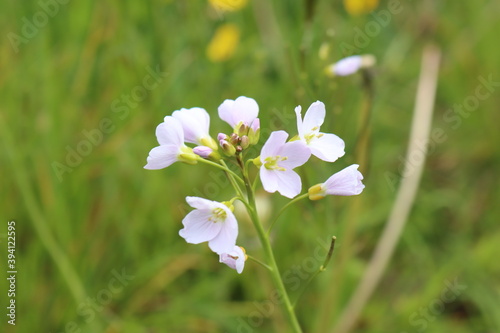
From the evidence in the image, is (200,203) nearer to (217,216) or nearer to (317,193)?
(217,216)

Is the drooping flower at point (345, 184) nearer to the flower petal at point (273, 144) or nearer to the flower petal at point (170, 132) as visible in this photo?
the flower petal at point (273, 144)

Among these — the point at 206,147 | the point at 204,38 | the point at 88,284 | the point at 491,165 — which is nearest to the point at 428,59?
the point at 491,165

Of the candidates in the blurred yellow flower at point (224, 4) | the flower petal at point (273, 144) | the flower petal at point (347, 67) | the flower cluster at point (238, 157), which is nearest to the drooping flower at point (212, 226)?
the flower cluster at point (238, 157)

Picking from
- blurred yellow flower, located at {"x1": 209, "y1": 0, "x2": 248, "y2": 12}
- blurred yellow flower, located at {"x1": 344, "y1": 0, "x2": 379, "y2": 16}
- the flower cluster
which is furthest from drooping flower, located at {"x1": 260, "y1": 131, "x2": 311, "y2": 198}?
blurred yellow flower, located at {"x1": 344, "y1": 0, "x2": 379, "y2": 16}

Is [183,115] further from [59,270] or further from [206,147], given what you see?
[59,270]

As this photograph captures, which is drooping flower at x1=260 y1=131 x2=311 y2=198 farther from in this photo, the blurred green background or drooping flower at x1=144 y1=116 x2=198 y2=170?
the blurred green background
